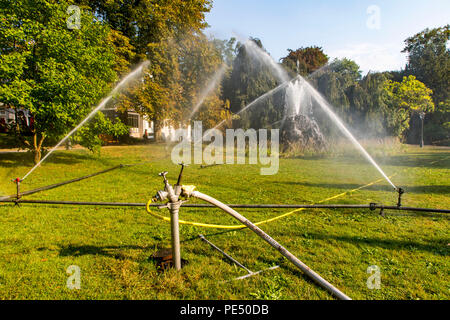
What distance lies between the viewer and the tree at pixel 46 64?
11180 mm

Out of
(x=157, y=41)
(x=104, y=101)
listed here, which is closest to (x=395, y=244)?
(x=104, y=101)

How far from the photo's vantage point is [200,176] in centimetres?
1282

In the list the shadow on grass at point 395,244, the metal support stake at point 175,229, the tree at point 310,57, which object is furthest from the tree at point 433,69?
the metal support stake at point 175,229

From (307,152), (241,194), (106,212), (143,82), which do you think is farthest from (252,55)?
(106,212)

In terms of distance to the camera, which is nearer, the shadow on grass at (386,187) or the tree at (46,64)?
the shadow on grass at (386,187)

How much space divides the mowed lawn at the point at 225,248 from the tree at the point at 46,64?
393 centimetres

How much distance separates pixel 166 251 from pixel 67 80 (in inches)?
423

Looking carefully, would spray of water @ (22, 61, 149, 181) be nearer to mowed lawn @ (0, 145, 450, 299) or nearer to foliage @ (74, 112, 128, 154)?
foliage @ (74, 112, 128, 154)

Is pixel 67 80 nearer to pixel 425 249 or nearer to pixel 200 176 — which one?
pixel 200 176

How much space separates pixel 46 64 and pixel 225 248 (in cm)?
1176

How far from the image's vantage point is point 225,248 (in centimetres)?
504

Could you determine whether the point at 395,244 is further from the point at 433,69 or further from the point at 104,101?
the point at 433,69

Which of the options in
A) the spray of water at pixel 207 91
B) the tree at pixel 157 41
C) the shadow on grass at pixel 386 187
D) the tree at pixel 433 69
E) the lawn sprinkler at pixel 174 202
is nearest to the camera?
the lawn sprinkler at pixel 174 202

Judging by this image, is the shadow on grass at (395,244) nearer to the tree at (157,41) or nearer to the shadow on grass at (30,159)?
the shadow on grass at (30,159)
